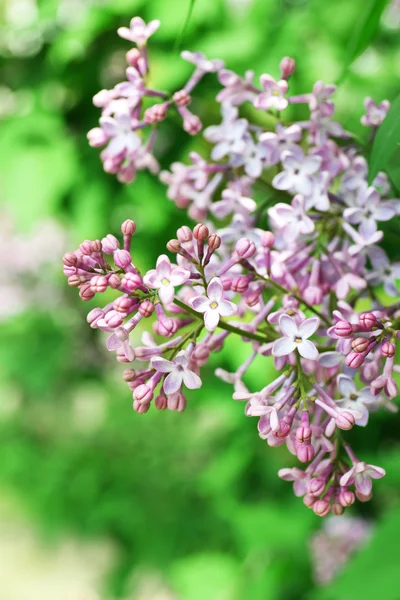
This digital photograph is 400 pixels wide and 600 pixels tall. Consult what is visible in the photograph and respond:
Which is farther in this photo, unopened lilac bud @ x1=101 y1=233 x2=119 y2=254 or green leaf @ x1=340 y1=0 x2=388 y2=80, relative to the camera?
green leaf @ x1=340 y1=0 x2=388 y2=80

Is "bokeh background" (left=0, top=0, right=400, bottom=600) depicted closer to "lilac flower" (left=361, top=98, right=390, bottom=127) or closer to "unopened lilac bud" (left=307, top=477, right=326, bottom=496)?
"lilac flower" (left=361, top=98, right=390, bottom=127)

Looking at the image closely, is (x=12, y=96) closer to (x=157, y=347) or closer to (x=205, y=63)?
(x=205, y=63)

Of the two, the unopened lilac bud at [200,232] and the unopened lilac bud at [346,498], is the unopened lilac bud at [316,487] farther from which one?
the unopened lilac bud at [200,232]

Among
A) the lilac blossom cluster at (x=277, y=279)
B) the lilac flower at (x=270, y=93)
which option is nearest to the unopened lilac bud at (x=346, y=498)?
the lilac blossom cluster at (x=277, y=279)

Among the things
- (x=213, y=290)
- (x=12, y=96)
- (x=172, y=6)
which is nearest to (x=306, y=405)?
(x=213, y=290)

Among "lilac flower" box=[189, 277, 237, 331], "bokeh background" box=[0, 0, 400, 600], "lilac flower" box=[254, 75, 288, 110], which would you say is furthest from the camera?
"bokeh background" box=[0, 0, 400, 600]

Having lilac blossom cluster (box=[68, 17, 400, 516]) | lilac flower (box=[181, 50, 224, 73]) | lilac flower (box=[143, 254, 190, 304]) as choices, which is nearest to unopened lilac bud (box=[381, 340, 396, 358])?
lilac blossom cluster (box=[68, 17, 400, 516])

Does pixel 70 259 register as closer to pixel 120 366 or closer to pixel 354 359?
pixel 354 359

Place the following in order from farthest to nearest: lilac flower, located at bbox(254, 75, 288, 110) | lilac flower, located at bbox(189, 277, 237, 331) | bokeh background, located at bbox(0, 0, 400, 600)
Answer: bokeh background, located at bbox(0, 0, 400, 600)
lilac flower, located at bbox(254, 75, 288, 110)
lilac flower, located at bbox(189, 277, 237, 331)
